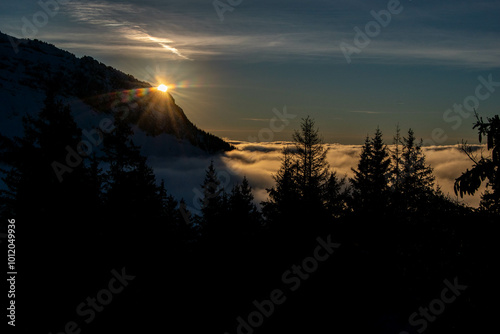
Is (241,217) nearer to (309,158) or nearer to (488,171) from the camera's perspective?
(309,158)

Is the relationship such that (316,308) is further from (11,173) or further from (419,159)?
(419,159)

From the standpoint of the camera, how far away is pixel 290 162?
27.5 meters

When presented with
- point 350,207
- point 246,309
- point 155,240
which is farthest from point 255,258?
point 350,207

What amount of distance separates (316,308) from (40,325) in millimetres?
11655
